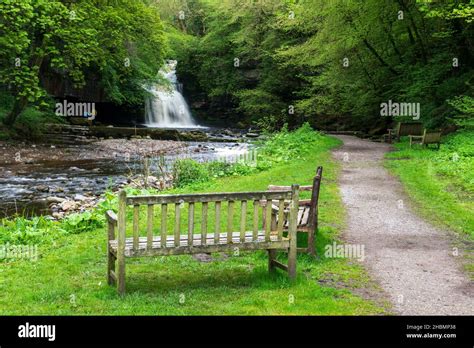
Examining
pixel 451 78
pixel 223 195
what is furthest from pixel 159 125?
pixel 223 195

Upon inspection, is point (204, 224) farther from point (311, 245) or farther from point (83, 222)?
point (83, 222)

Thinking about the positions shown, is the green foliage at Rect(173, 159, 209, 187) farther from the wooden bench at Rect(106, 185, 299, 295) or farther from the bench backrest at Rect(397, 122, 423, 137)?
the bench backrest at Rect(397, 122, 423, 137)

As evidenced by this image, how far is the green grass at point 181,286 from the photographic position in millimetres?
6414

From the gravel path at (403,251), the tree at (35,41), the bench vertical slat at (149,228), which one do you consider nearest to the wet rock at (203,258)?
the bench vertical slat at (149,228)

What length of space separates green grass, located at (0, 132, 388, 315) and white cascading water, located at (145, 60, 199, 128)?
121 feet

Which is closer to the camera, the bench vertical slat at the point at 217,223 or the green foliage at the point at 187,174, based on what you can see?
the bench vertical slat at the point at 217,223

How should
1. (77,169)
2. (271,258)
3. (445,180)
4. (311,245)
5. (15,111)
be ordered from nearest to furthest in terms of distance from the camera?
(271,258), (311,245), (445,180), (77,169), (15,111)

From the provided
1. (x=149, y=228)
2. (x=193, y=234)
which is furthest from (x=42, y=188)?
(x=149, y=228)

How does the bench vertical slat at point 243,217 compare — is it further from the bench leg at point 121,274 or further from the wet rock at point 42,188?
the wet rock at point 42,188

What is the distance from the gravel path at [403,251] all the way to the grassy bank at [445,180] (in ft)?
1.31

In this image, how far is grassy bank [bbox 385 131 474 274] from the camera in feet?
37.6

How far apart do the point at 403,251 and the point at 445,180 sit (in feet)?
24.4

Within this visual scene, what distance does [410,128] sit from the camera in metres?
26.2
